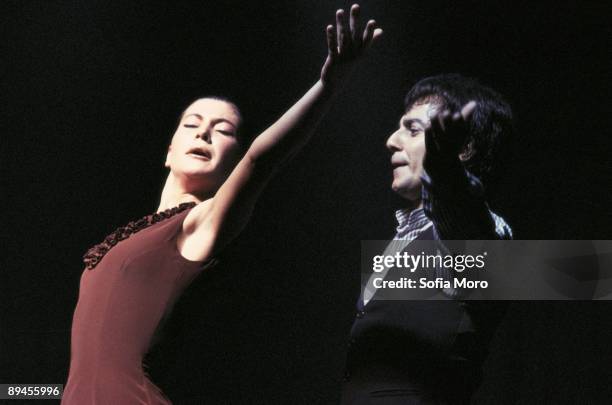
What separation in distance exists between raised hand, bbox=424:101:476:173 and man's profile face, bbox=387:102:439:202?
0.35 metres

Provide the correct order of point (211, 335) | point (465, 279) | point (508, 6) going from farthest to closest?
point (211, 335), point (508, 6), point (465, 279)

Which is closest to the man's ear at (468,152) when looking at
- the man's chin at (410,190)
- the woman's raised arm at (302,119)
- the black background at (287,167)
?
the man's chin at (410,190)

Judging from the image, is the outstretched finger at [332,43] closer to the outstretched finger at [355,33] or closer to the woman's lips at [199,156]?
the outstretched finger at [355,33]

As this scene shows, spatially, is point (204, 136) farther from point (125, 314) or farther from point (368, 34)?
point (368, 34)

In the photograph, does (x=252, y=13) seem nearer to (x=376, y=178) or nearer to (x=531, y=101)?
(x=376, y=178)

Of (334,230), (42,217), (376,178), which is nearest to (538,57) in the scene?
(376,178)

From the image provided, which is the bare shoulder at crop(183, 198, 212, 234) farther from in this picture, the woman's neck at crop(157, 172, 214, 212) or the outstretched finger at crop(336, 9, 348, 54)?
the outstretched finger at crop(336, 9, 348, 54)

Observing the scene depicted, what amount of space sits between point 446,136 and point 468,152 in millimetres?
345

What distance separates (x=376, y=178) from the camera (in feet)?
7.35

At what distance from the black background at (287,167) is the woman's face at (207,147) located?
98mm

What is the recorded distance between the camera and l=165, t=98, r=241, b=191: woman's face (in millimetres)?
1972

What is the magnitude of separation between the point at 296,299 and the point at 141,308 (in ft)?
2.22

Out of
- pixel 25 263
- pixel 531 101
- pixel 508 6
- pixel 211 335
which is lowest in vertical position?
pixel 211 335

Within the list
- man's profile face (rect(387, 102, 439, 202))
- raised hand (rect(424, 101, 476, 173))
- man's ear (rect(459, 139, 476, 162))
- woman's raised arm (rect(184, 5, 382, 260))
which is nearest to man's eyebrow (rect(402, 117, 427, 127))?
man's profile face (rect(387, 102, 439, 202))
